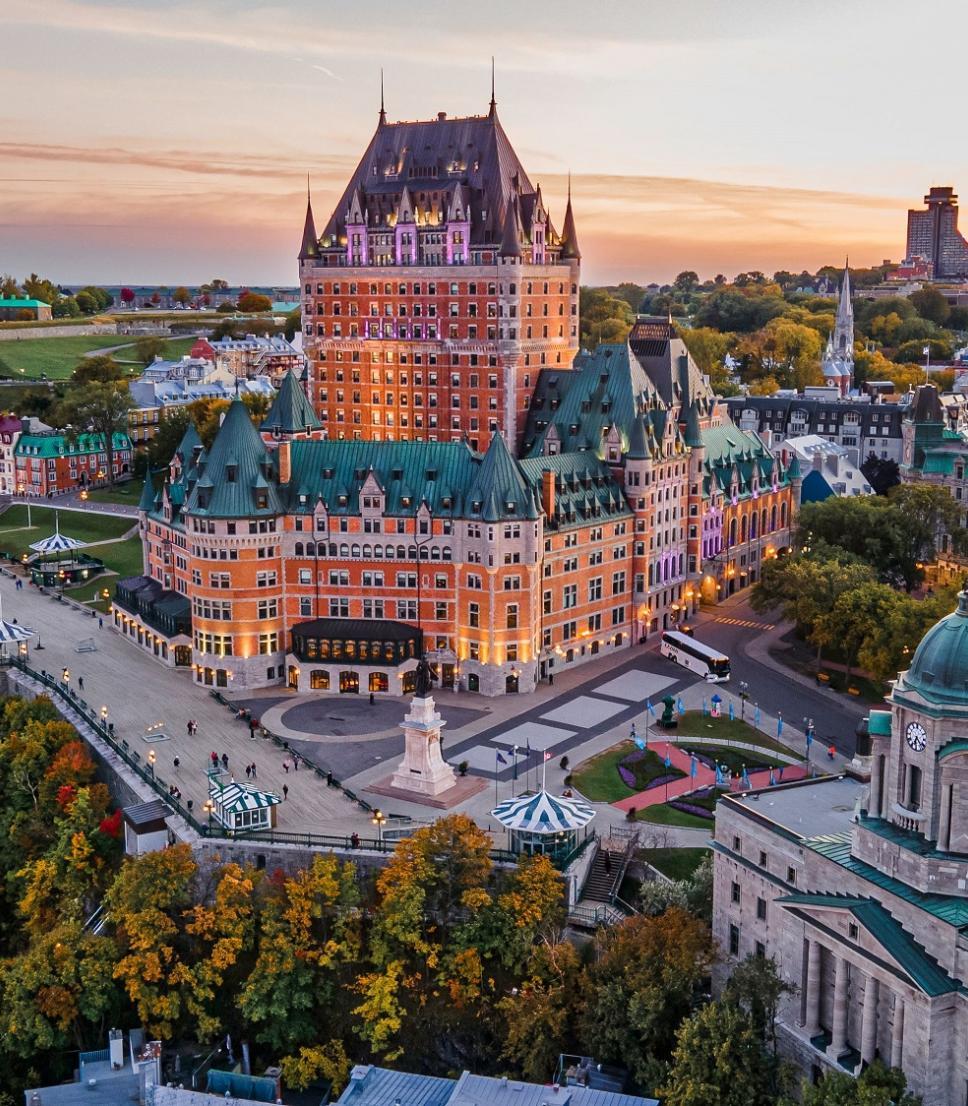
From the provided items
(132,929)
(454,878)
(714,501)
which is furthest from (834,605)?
(132,929)

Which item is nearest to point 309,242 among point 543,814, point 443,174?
point 443,174

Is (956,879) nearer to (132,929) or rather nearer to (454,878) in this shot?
(454,878)

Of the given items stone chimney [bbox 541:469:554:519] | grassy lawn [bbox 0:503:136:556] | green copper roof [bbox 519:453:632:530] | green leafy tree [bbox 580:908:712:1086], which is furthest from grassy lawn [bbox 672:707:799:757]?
grassy lawn [bbox 0:503:136:556]

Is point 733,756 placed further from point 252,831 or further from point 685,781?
point 252,831

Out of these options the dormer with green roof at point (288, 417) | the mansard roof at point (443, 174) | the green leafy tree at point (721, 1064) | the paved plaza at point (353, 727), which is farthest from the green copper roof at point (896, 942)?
the mansard roof at point (443, 174)

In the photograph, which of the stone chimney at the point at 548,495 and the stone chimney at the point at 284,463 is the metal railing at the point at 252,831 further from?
the stone chimney at the point at 548,495

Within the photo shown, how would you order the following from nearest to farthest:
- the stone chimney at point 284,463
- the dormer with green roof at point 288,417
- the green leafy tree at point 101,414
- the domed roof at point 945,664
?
the domed roof at point 945,664
the stone chimney at point 284,463
the dormer with green roof at point 288,417
the green leafy tree at point 101,414
